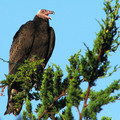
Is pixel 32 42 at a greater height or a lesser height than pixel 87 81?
greater

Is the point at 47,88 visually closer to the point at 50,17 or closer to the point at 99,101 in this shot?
the point at 99,101

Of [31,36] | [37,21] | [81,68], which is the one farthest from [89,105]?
[37,21]

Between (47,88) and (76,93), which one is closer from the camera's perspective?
(76,93)

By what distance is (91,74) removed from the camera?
3854 millimetres

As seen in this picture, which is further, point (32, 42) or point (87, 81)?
point (32, 42)

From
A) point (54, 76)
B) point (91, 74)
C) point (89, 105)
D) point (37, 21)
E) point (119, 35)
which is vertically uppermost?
point (37, 21)

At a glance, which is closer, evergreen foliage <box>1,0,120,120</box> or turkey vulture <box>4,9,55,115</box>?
evergreen foliage <box>1,0,120,120</box>

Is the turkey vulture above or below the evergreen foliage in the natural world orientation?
above

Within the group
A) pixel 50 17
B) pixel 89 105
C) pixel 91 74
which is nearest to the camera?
pixel 89 105

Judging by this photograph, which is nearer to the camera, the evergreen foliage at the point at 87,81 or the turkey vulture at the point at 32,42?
the evergreen foliage at the point at 87,81

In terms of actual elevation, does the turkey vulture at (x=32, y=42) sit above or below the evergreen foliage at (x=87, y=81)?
above

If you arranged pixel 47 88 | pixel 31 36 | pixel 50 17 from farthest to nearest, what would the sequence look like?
pixel 50 17 < pixel 31 36 < pixel 47 88

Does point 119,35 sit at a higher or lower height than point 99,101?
higher

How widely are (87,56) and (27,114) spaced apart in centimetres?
120
